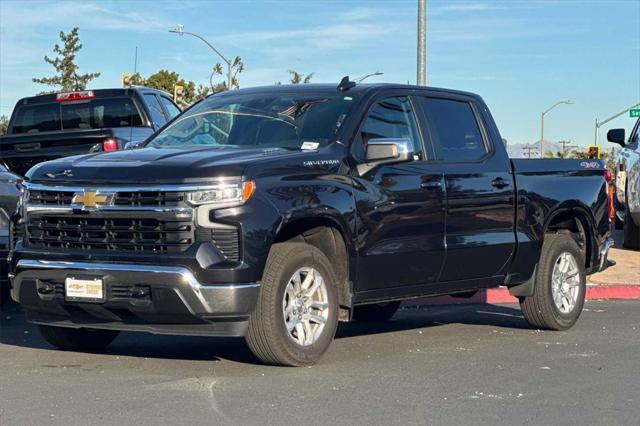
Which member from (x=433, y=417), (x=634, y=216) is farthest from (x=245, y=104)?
(x=634, y=216)

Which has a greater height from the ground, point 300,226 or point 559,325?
point 300,226

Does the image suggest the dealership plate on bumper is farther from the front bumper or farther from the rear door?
the rear door

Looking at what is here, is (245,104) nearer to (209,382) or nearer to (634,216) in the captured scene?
(209,382)

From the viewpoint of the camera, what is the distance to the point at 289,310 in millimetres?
7477

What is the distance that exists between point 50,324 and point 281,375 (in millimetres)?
1653

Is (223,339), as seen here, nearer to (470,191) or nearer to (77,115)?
(470,191)

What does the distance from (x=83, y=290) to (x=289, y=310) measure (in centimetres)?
134

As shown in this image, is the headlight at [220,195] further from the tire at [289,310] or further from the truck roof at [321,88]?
the truck roof at [321,88]

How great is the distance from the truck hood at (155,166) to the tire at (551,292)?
3.11m

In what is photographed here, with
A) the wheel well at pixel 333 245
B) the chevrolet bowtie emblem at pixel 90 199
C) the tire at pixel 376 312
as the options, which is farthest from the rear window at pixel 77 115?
the chevrolet bowtie emblem at pixel 90 199

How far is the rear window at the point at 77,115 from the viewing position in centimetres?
1455

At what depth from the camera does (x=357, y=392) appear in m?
6.78

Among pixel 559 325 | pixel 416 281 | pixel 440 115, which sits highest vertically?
pixel 440 115

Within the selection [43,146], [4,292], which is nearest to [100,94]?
[43,146]
